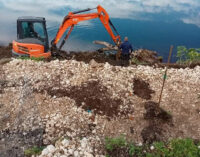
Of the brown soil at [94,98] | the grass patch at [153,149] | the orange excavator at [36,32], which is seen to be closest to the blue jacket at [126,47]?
the orange excavator at [36,32]

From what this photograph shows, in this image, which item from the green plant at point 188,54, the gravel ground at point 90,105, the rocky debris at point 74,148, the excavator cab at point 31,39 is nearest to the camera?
the rocky debris at point 74,148

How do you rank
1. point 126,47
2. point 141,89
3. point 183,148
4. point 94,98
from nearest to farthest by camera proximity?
point 183,148 < point 94,98 < point 141,89 < point 126,47

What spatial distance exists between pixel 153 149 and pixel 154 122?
101 centimetres

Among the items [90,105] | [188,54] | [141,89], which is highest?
[188,54]

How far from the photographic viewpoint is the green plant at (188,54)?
1007 cm

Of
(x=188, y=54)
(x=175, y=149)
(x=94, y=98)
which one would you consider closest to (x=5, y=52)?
(x=94, y=98)

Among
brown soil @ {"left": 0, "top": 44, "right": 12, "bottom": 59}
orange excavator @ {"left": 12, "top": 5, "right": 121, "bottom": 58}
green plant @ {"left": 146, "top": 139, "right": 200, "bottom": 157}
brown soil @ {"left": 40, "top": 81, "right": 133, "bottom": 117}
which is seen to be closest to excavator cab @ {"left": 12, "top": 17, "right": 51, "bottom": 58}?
orange excavator @ {"left": 12, "top": 5, "right": 121, "bottom": 58}

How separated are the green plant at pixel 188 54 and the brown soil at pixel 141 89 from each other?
192 inches

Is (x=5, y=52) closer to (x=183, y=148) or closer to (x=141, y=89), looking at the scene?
(x=141, y=89)

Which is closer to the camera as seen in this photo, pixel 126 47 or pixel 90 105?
pixel 90 105

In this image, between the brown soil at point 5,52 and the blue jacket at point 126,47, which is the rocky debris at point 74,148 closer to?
the blue jacket at point 126,47

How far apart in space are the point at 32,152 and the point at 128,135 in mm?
2133

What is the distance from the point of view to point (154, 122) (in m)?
4.92

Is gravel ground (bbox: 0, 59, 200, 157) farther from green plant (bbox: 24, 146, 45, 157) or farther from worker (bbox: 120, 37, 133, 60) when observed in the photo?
worker (bbox: 120, 37, 133, 60)
